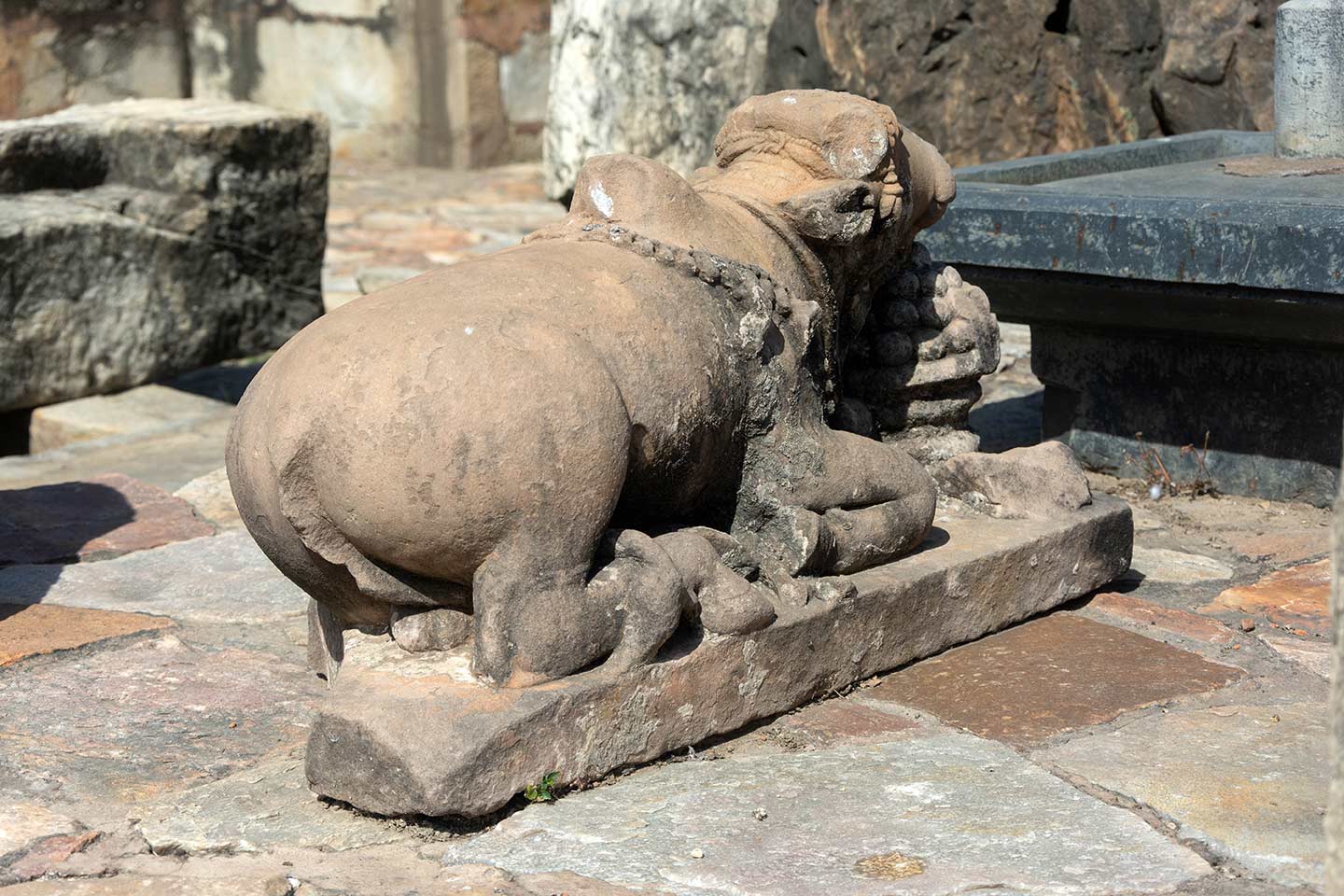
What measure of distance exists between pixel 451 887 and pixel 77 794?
761 mm

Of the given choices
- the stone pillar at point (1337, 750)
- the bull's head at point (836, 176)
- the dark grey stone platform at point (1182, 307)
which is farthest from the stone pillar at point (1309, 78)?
the stone pillar at point (1337, 750)

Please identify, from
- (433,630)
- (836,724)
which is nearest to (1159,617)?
(836,724)

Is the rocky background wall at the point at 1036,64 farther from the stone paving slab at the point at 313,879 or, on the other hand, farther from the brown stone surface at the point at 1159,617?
the stone paving slab at the point at 313,879

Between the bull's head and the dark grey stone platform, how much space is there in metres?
0.66

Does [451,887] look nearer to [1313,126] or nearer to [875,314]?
[875,314]

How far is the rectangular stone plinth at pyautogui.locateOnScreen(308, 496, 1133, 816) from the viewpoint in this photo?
255 cm

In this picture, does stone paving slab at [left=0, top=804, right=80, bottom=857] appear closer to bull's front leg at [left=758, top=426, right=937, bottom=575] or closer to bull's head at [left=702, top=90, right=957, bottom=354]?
bull's front leg at [left=758, top=426, right=937, bottom=575]

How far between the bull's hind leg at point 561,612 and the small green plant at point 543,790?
16 cm

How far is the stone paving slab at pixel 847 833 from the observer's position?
238cm

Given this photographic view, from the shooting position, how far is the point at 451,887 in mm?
2385

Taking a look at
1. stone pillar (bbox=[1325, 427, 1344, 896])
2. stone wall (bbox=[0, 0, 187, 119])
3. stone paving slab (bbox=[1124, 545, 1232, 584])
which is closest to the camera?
stone pillar (bbox=[1325, 427, 1344, 896])

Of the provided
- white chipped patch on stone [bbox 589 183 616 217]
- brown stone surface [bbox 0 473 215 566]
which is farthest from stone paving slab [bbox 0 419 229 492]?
white chipped patch on stone [bbox 589 183 616 217]

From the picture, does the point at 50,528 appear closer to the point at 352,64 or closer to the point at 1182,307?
the point at 1182,307

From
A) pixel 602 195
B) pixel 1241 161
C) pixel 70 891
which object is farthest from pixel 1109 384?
pixel 70 891
